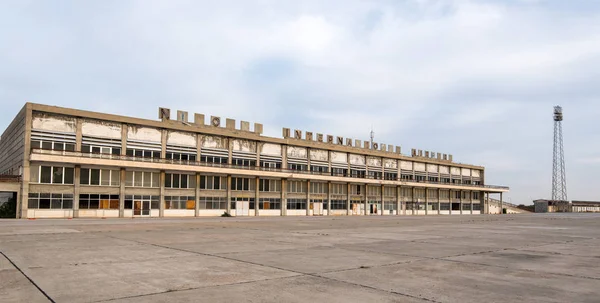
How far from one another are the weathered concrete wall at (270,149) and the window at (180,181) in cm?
1350

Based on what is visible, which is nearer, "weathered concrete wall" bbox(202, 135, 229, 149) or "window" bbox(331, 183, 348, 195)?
"weathered concrete wall" bbox(202, 135, 229, 149)

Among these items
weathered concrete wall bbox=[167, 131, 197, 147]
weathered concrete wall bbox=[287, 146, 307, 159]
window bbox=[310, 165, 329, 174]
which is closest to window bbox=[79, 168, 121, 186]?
weathered concrete wall bbox=[167, 131, 197, 147]

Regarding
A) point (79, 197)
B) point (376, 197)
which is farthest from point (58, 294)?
point (376, 197)

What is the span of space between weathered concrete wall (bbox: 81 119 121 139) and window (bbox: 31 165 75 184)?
4871mm

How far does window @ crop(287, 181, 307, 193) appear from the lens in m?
76.8

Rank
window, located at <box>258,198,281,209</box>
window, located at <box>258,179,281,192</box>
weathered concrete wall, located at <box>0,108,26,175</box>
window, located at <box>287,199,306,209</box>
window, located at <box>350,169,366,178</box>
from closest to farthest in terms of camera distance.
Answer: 1. weathered concrete wall, located at <box>0,108,26,175</box>
2. window, located at <box>258,198,281,209</box>
3. window, located at <box>258,179,281,192</box>
4. window, located at <box>287,199,306,209</box>
5. window, located at <box>350,169,366,178</box>

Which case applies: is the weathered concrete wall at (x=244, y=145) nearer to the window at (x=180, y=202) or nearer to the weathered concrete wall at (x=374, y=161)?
the window at (x=180, y=202)

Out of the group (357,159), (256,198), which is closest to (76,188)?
(256,198)

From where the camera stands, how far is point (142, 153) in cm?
5912

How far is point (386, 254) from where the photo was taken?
52.9 feet

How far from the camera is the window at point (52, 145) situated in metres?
50.5

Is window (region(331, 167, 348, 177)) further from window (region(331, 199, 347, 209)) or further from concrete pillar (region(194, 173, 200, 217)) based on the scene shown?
concrete pillar (region(194, 173, 200, 217))

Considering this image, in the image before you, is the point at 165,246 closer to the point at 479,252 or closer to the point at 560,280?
the point at 479,252

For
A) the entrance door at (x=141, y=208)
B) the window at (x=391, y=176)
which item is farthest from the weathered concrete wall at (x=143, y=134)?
the window at (x=391, y=176)
